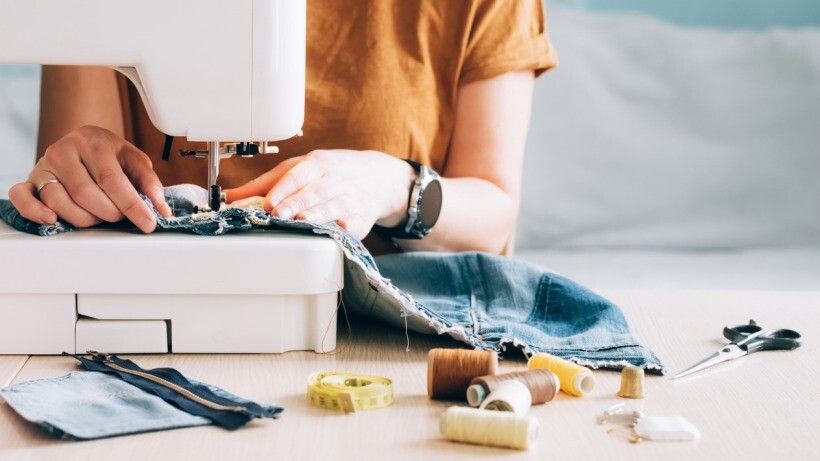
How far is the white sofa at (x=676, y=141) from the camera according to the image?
2.72 metres

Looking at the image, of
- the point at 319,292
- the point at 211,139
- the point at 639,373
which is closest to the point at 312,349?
the point at 319,292

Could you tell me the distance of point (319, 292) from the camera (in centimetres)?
116

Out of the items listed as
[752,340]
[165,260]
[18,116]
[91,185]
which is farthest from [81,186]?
[18,116]

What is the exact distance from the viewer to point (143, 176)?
1300 mm

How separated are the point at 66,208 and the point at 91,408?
378 mm

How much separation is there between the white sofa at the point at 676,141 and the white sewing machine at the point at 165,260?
1.64 meters

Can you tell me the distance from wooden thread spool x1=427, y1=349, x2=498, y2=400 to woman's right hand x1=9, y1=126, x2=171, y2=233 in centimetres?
42

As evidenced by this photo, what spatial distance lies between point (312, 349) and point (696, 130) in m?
1.87

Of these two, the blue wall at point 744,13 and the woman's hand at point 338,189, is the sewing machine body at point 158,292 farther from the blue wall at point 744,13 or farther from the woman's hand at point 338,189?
the blue wall at point 744,13

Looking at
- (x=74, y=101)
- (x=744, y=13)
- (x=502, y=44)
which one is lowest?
(x=74, y=101)

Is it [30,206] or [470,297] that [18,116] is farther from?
[470,297]

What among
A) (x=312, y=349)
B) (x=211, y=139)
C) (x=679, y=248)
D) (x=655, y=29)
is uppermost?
Result: (x=655, y=29)

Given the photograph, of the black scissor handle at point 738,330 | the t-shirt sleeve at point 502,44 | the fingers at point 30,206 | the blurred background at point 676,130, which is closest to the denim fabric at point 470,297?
the fingers at point 30,206

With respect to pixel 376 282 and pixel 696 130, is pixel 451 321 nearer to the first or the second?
pixel 376 282
